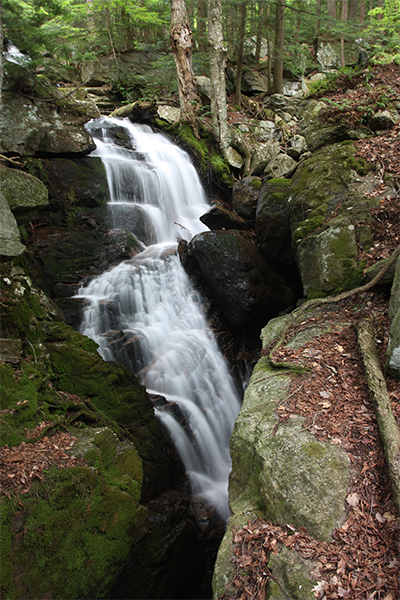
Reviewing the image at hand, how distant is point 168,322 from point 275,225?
11.6ft

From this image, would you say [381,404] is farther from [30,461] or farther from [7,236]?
[7,236]

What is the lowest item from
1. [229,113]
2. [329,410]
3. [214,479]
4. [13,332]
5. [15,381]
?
[214,479]

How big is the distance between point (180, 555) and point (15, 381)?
9.95 ft

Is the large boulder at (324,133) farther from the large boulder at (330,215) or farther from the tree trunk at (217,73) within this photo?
the tree trunk at (217,73)

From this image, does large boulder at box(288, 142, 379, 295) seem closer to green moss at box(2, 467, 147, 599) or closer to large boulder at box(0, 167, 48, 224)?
green moss at box(2, 467, 147, 599)

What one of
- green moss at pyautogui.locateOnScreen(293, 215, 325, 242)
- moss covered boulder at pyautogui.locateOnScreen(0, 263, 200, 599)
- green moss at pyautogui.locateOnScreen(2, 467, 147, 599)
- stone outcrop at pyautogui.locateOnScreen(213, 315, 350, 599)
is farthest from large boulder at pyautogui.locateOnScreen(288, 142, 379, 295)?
green moss at pyautogui.locateOnScreen(2, 467, 147, 599)

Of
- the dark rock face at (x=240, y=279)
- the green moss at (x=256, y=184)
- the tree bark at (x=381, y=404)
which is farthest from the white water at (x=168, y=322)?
the tree bark at (x=381, y=404)

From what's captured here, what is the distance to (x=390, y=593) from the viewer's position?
6.34 ft

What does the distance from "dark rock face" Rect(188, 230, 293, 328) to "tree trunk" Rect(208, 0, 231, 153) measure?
6775 millimetres

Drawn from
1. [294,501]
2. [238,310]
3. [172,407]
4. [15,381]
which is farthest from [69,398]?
[238,310]

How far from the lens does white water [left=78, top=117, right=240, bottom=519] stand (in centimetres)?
640

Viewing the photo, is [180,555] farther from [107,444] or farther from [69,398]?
[69,398]

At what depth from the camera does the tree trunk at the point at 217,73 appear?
1188 centimetres

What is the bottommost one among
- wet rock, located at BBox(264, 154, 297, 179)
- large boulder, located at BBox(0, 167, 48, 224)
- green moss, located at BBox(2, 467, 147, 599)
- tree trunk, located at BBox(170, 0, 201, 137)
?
green moss, located at BBox(2, 467, 147, 599)
